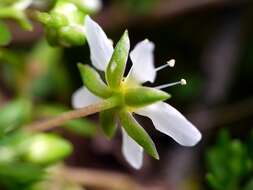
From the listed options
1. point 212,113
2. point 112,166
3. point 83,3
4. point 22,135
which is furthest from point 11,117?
point 212,113

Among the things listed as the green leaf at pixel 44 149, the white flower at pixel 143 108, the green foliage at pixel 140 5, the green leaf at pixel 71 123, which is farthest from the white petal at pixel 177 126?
the green foliage at pixel 140 5

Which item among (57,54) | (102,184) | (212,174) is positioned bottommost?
(212,174)

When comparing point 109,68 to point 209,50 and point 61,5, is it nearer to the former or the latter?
point 61,5

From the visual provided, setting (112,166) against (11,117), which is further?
(112,166)

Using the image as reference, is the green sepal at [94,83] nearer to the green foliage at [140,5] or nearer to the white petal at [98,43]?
the white petal at [98,43]

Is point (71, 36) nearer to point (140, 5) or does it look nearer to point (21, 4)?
point (21, 4)

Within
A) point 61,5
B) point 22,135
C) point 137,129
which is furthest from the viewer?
point 22,135

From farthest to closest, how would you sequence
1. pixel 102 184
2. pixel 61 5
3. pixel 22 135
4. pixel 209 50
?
pixel 209 50 < pixel 102 184 < pixel 22 135 < pixel 61 5

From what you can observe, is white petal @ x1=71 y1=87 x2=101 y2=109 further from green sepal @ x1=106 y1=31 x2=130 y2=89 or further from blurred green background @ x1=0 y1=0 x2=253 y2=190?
blurred green background @ x1=0 y1=0 x2=253 y2=190

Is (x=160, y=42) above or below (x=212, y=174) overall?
above
